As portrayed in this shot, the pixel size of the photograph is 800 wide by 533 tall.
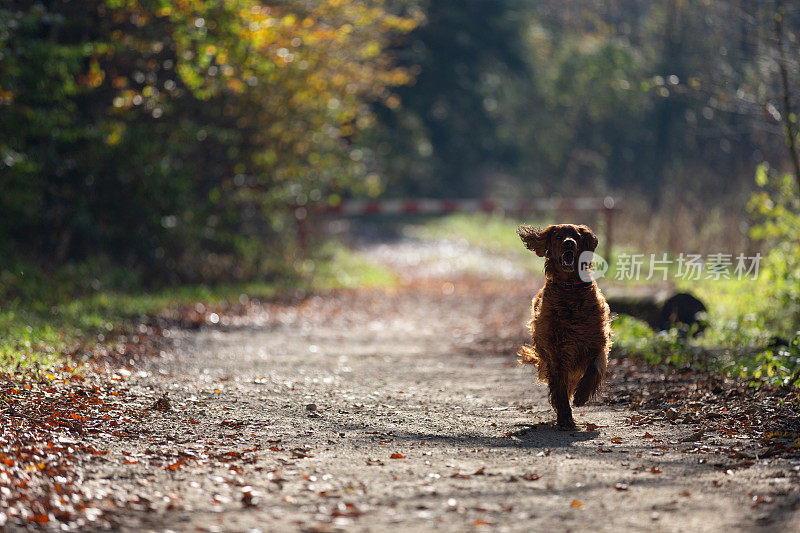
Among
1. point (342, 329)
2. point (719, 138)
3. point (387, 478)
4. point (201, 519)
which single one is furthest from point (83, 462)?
point (719, 138)

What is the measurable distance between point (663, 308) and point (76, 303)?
7.71 m

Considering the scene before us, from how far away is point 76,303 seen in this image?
40.4ft

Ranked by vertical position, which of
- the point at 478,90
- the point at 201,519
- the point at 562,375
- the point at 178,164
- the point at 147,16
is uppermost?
the point at 478,90

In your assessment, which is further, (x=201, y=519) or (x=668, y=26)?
(x=668, y=26)

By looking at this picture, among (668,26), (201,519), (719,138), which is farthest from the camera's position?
(668,26)

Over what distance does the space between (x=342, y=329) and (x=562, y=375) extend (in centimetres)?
731

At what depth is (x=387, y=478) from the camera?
5.52m

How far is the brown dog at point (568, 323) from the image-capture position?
6668 millimetres

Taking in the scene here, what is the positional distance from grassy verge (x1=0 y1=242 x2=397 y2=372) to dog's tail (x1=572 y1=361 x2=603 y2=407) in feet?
15.8

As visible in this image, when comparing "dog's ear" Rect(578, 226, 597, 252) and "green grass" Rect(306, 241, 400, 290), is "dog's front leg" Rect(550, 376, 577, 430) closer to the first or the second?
"dog's ear" Rect(578, 226, 597, 252)

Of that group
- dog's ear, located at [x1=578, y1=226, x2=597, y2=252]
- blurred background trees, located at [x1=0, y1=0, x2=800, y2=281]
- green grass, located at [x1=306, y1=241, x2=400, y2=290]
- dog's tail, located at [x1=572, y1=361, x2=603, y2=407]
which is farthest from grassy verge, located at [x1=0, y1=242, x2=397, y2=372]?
dog's ear, located at [x1=578, y1=226, x2=597, y2=252]

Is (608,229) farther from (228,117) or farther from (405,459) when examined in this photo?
(405,459)

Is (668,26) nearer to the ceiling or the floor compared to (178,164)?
nearer to the ceiling

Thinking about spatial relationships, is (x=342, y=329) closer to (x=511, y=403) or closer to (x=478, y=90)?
(x=511, y=403)
